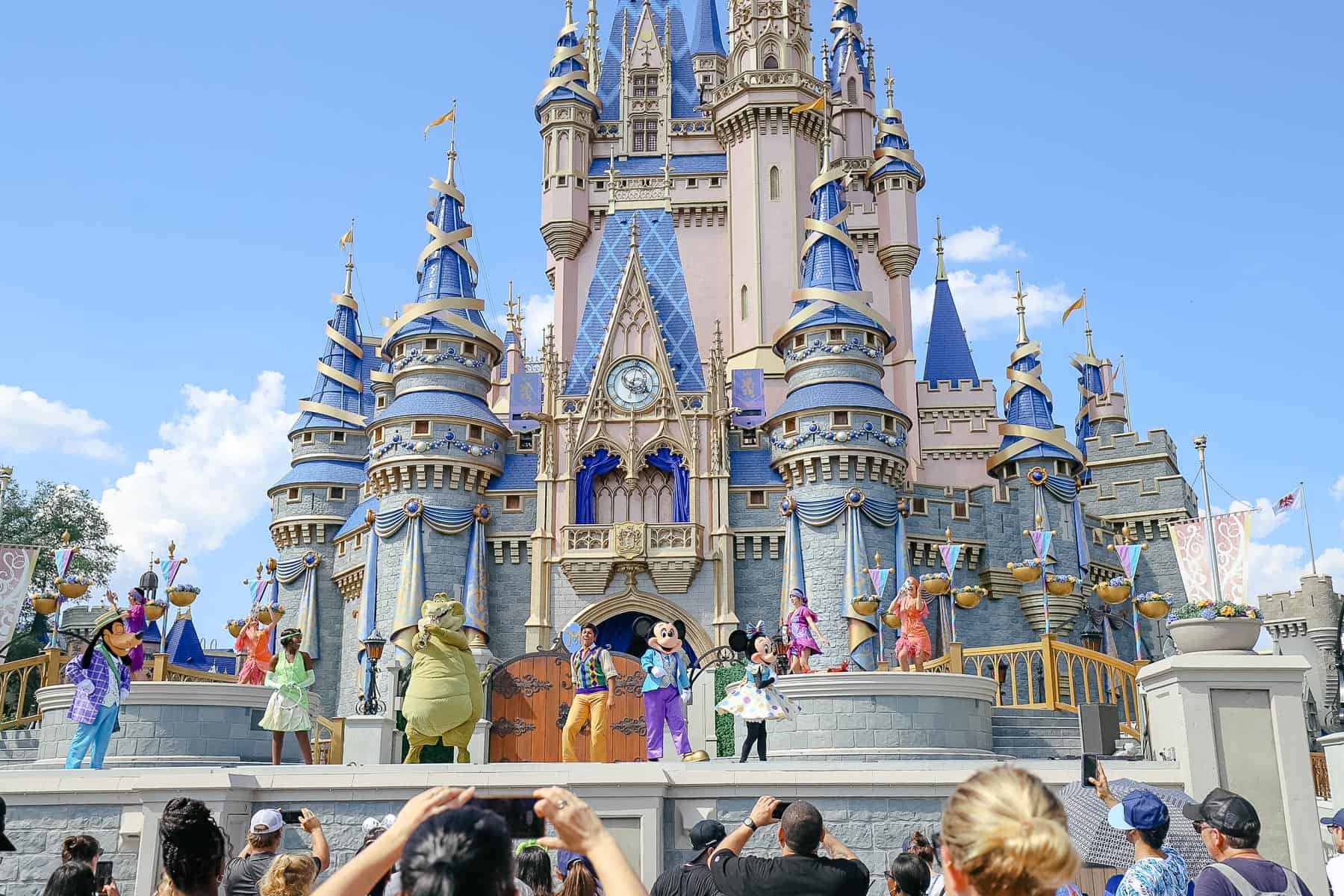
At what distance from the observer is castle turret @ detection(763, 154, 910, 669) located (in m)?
26.4

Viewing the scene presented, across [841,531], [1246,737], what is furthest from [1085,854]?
[841,531]

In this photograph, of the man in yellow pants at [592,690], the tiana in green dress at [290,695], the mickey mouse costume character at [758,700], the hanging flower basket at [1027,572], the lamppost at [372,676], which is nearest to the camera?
the man in yellow pants at [592,690]

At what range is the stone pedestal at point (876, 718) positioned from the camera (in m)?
14.6

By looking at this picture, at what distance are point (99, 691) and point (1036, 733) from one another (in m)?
12.2

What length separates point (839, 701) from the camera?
48.6 ft

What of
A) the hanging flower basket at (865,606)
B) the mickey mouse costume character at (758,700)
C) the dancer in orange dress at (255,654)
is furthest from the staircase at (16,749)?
the hanging flower basket at (865,606)

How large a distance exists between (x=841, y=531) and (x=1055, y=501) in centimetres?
698

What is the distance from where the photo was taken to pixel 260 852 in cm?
504

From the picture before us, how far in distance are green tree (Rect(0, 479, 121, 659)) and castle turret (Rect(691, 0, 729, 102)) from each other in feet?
81.0

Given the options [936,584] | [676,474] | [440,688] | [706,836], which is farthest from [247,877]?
[676,474]

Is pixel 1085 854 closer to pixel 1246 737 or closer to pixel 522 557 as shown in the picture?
pixel 1246 737

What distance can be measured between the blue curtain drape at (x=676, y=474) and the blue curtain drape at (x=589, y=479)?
32 cm

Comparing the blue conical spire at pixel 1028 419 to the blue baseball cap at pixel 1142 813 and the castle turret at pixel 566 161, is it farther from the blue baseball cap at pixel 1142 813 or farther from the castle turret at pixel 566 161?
the blue baseball cap at pixel 1142 813

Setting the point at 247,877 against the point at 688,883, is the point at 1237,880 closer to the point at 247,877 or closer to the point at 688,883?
the point at 688,883
